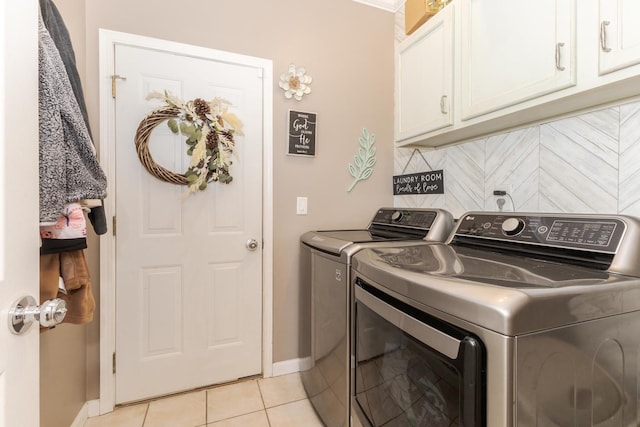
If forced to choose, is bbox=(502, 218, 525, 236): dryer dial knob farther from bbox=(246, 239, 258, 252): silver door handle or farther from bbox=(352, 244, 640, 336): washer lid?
bbox=(246, 239, 258, 252): silver door handle

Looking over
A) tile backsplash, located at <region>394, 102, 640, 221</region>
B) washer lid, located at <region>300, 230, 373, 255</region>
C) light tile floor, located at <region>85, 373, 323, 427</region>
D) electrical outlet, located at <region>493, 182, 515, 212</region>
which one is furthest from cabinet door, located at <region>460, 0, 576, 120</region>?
light tile floor, located at <region>85, 373, 323, 427</region>

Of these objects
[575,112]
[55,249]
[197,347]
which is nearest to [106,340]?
[197,347]

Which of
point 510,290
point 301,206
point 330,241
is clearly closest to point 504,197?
point 330,241

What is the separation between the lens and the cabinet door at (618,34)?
2.85 feet

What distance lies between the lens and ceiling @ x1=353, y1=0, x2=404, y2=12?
222cm

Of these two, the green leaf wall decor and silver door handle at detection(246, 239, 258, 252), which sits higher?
the green leaf wall decor

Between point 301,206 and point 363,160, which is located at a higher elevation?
point 363,160

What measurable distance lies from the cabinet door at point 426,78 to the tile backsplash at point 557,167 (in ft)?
0.96

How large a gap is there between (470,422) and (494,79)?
1.29 metres

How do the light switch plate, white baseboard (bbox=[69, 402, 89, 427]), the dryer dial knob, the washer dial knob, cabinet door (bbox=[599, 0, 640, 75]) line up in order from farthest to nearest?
the light switch plate, the washer dial knob, white baseboard (bbox=[69, 402, 89, 427]), the dryer dial knob, cabinet door (bbox=[599, 0, 640, 75])

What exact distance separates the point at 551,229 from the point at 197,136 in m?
1.75

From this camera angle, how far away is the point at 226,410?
1.68 meters

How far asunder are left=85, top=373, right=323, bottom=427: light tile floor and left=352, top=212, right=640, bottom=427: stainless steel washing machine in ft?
2.53

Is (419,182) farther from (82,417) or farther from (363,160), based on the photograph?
(82,417)
